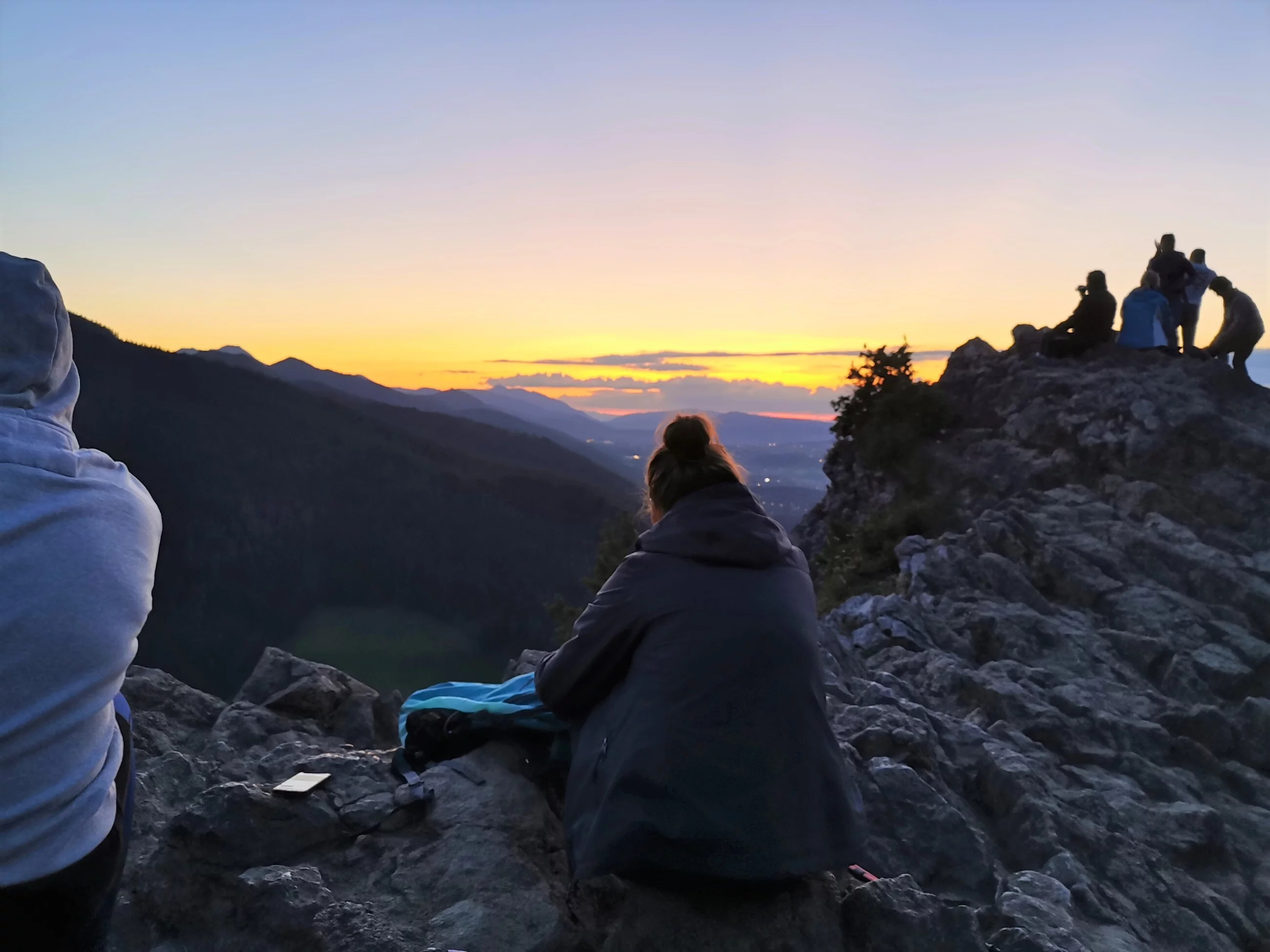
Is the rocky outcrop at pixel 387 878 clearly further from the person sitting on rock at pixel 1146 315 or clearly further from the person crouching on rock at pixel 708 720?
the person sitting on rock at pixel 1146 315

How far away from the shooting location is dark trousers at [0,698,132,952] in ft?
7.98

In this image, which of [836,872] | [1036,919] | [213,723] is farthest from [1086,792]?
[213,723]

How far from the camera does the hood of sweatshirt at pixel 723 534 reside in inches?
147

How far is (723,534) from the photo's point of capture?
12.3 ft

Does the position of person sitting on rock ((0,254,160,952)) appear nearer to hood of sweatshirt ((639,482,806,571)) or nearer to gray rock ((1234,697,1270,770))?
hood of sweatshirt ((639,482,806,571))

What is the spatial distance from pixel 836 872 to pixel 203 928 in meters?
3.11

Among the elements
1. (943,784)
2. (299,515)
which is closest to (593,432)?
(299,515)

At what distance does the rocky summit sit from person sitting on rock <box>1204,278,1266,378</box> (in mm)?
3289

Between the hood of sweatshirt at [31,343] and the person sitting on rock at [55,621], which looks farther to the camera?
Result: the hood of sweatshirt at [31,343]

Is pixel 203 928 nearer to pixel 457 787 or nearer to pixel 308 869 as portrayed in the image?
pixel 308 869

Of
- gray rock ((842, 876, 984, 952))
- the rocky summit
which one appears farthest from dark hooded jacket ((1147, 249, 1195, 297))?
gray rock ((842, 876, 984, 952))

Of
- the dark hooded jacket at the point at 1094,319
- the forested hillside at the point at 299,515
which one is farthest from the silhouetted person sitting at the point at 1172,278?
the forested hillside at the point at 299,515

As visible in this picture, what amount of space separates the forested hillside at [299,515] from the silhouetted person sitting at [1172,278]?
4149cm

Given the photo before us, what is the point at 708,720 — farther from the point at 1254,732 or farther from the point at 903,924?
the point at 1254,732
